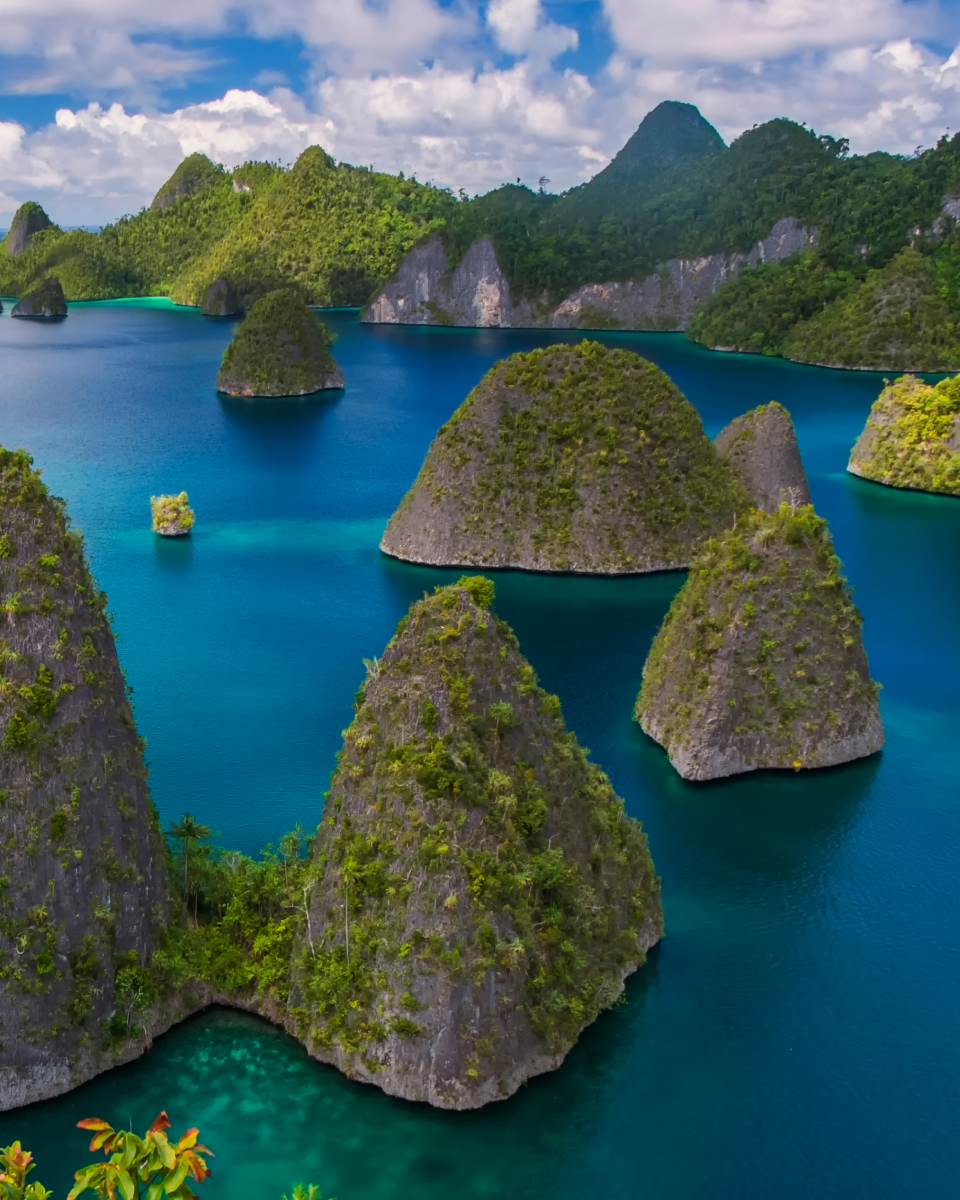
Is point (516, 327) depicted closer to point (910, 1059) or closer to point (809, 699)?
point (809, 699)

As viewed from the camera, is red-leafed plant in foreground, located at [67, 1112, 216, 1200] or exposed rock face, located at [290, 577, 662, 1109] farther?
exposed rock face, located at [290, 577, 662, 1109]

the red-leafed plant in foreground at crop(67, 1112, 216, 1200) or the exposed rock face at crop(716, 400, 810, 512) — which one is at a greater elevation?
the exposed rock face at crop(716, 400, 810, 512)

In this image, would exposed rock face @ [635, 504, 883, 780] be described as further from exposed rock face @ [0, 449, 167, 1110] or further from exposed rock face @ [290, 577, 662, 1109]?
exposed rock face @ [0, 449, 167, 1110]

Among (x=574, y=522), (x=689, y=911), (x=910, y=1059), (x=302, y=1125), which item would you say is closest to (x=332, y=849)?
(x=302, y=1125)

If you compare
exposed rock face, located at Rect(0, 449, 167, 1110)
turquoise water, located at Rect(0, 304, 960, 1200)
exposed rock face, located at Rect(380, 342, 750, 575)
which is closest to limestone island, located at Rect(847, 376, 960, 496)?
turquoise water, located at Rect(0, 304, 960, 1200)

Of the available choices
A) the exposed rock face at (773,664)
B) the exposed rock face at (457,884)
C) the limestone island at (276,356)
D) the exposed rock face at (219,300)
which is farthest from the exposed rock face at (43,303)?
the exposed rock face at (457,884)
